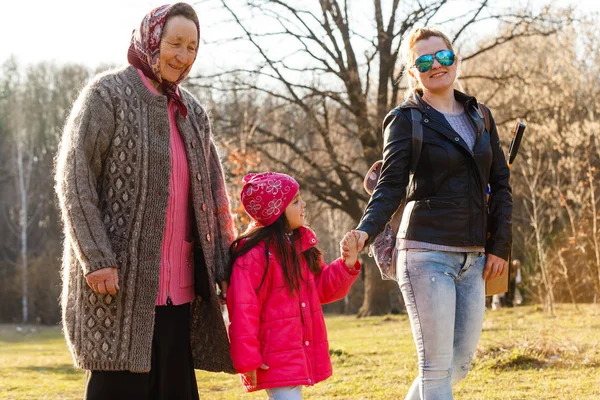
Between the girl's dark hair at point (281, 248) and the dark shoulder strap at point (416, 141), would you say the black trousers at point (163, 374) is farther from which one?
the dark shoulder strap at point (416, 141)

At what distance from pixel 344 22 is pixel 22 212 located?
19975mm

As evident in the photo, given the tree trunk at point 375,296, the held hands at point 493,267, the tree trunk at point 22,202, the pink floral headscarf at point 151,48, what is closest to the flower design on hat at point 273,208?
the pink floral headscarf at point 151,48

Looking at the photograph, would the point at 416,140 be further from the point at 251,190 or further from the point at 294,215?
the point at 251,190

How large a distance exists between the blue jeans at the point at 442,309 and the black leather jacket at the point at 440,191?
0.10 m

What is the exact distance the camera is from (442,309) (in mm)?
3520

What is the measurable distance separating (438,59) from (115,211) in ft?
5.31

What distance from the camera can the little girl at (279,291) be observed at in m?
3.72

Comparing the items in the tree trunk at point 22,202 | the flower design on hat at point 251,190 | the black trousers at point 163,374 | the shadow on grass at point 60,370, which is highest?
the tree trunk at point 22,202

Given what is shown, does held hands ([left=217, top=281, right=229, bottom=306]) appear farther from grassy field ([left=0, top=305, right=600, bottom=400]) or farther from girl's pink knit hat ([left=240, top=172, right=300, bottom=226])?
grassy field ([left=0, top=305, right=600, bottom=400])

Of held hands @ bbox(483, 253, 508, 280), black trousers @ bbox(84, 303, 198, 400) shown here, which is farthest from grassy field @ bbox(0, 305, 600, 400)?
black trousers @ bbox(84, 303, 198, 400)

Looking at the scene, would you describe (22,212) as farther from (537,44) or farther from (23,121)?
(537,44)

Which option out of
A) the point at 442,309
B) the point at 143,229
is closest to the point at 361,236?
the point at 442,309

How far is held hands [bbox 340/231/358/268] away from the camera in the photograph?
3582mm

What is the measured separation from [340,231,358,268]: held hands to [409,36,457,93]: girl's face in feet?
2.63
